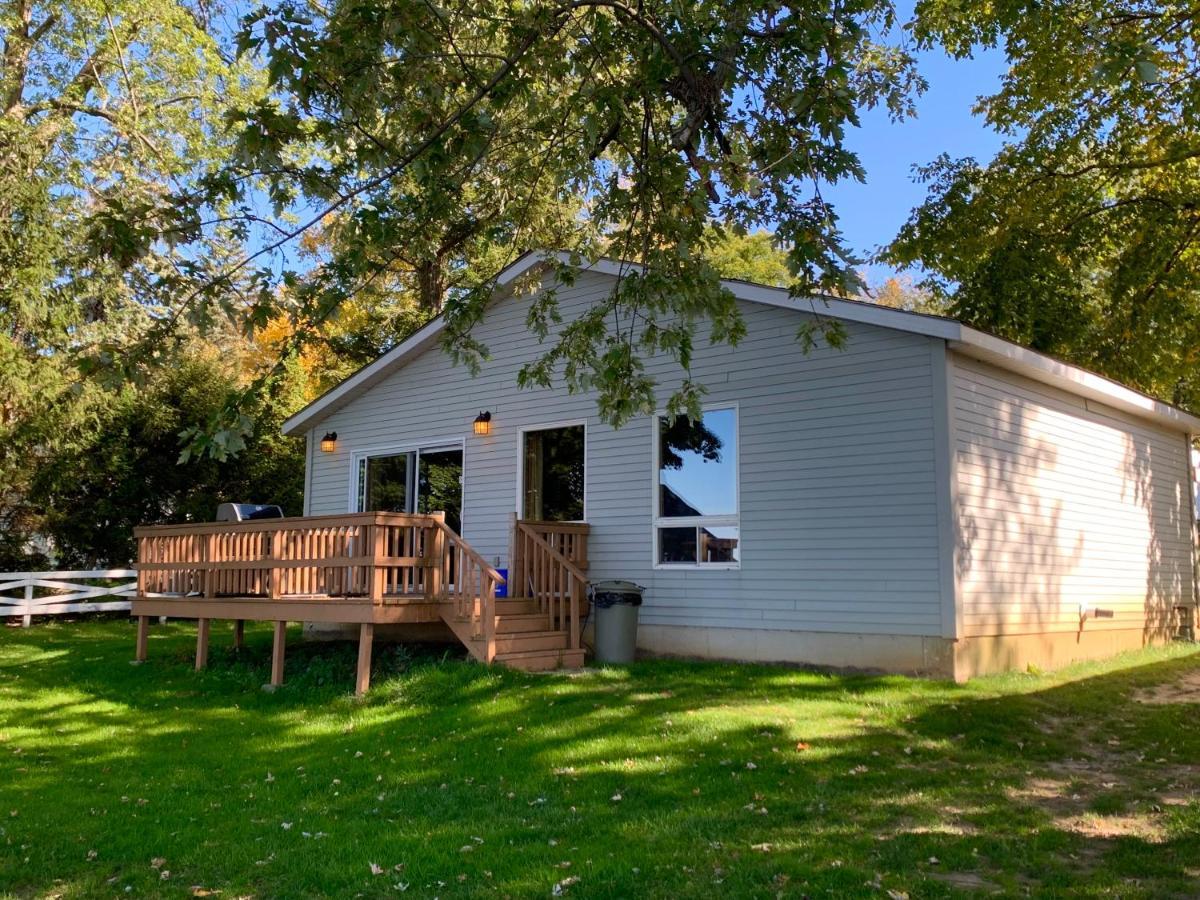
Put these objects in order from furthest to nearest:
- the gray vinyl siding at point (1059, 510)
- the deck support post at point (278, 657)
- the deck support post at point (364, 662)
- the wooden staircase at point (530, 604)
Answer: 1. the deck support post at point (278, 657)
2. the wooden staircase at point (530, 604)
3. the deck support post at point (364, 662)
4. the gray vinyl siding at point (1059, 510)

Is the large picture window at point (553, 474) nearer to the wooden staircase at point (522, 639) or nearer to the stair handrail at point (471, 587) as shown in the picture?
the wooden staircase at point (522, 639)

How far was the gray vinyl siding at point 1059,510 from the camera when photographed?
9523mm

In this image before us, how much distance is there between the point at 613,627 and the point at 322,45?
650 centimetres

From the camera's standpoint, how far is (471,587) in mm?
9898

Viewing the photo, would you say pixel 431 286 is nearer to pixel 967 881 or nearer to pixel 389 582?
pixel 389 582

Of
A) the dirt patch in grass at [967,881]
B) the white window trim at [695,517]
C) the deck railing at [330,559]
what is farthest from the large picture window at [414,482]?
the dirt patch in grass at [967,881]

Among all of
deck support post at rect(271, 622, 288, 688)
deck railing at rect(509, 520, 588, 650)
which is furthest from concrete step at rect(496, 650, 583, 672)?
deck support post at rect(271, 622, 288, 688)

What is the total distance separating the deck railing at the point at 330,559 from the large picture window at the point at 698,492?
2227 millimetres

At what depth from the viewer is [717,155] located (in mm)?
7191

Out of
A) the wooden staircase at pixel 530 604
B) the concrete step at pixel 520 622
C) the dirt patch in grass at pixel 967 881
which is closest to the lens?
the dirt patch in grass at pixel 967 881

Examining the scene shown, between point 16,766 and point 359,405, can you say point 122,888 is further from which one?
point 359,405

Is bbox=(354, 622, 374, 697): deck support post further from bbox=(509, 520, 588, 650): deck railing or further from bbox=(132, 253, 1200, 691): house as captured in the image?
bbox=(509, 520, 588, 650): deck railing

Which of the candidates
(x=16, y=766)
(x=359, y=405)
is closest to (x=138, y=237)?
(x=16, y=766)

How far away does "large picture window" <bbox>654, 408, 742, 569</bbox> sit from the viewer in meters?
10.6
